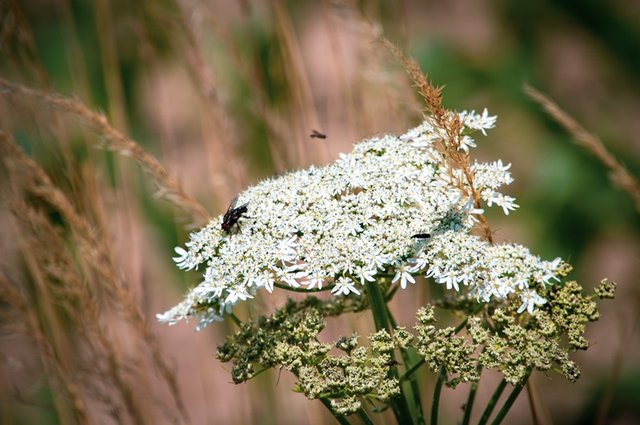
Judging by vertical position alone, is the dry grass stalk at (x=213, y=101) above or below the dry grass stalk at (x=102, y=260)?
above

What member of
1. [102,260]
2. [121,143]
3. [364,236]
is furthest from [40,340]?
[364,236]

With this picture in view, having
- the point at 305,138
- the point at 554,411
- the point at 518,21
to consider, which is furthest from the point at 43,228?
the point at 518,21

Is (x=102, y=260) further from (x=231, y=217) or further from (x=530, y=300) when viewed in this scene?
(x=530, y=300)

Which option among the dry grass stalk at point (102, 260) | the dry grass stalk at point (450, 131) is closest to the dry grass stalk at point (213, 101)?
the dry grass stalk at point (102, 260)

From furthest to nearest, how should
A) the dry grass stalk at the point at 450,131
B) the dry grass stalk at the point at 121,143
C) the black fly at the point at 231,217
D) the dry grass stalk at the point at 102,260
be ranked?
the dry grass stalk at the point at 102,260 < the dry grass stalk at the point at 121,143 < the black fly at the point at 231,217 < the dry grass stalk at the point at 450,131

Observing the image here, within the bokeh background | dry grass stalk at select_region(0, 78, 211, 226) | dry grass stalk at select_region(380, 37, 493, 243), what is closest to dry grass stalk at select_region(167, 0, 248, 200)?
the bokeh background

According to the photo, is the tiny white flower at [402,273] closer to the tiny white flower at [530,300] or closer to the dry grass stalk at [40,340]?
the tiny white flower at [530,300]

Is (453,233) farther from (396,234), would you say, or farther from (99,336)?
(99,336)
